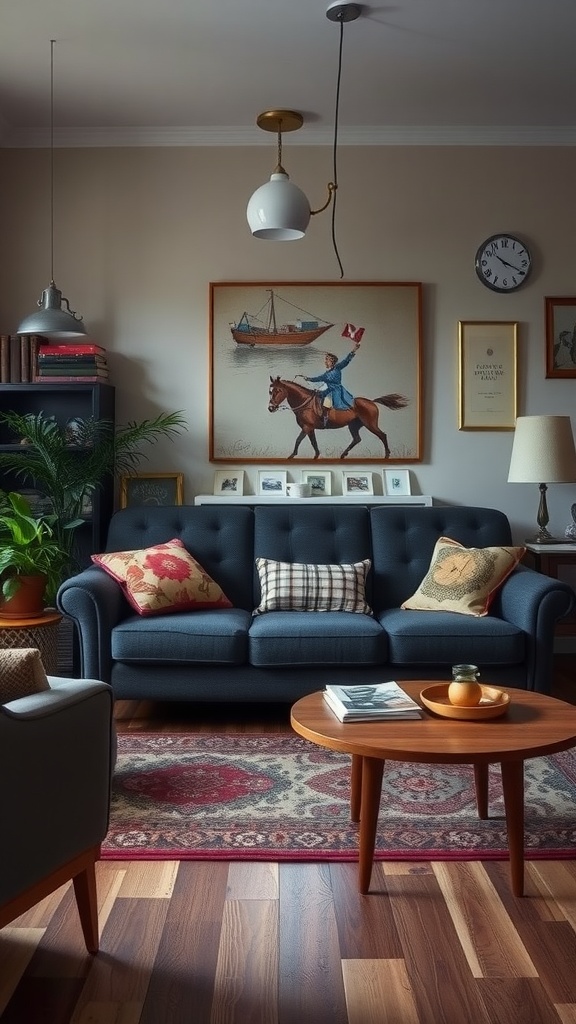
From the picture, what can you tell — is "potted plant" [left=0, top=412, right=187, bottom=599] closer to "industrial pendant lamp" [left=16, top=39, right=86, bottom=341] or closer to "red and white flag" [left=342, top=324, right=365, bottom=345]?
"industrial pendant lamp" [left=16, top=39, right=86, bottom=341]

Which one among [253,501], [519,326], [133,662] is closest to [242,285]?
[253,501]

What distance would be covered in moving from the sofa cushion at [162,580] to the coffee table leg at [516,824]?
186cm

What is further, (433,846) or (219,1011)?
(433,846)

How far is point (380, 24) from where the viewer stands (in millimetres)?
3695

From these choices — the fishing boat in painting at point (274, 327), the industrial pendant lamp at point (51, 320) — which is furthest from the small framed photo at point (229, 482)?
the industrial pendant lamp at point (51, 320)

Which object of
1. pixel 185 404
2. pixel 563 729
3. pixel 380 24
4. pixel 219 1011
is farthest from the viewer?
pixel 185 404

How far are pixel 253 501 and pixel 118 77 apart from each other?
2099 millimetres

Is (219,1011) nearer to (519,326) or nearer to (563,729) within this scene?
(563,729)

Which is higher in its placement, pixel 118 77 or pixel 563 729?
pixel 118 77

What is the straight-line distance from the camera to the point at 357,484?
16.2ft

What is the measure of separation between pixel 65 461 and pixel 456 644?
6.72ft

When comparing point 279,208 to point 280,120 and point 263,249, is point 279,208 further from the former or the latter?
point 263,249

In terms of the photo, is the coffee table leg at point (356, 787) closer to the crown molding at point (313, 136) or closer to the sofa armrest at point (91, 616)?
the sofa armrest at point (91, 616)

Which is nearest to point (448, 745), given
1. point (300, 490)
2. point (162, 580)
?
point (162, 580)
